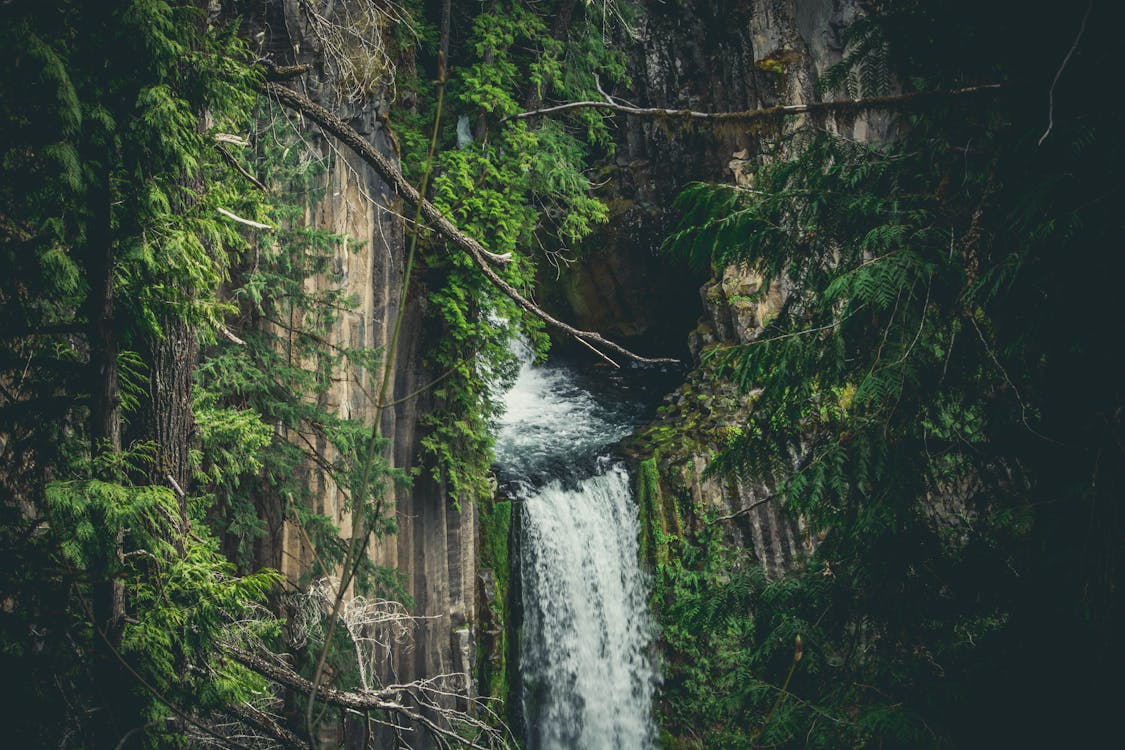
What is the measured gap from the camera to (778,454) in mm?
3912

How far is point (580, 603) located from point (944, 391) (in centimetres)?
845

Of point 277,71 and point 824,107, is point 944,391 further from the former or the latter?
point 277,71

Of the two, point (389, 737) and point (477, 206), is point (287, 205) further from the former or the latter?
point (389, 737)

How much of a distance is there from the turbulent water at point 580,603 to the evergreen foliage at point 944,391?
6972 mm

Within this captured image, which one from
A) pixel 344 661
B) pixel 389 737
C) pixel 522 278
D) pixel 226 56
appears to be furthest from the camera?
pixel 522 278

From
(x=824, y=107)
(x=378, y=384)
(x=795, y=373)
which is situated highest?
(x=378, y=384)

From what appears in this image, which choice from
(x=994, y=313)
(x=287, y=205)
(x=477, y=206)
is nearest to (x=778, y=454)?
(x=994, y=313)

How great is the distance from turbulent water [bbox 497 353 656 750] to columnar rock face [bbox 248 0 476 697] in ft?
4.40

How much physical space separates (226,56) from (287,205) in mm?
3368

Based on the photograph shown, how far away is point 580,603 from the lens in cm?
1106

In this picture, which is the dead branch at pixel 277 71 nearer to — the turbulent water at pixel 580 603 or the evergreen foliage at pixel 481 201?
the evergreen foliage at pixel 481 201

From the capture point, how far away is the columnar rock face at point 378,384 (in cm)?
697

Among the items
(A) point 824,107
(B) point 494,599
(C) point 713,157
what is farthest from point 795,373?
(C) point 713,157

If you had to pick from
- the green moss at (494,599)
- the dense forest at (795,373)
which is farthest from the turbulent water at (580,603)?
the dense forest at (795,373)
